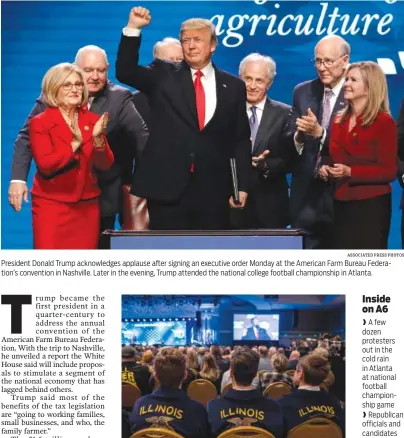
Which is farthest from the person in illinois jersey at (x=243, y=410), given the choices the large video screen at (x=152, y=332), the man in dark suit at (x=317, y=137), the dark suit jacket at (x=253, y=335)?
the man in dark suit at (x=317, y=137)

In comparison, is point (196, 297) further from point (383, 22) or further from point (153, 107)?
point (383, 22)

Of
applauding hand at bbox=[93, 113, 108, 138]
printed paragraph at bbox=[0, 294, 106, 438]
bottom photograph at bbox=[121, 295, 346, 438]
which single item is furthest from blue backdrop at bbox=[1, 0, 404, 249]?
bottom photograph at bbox=[121, 295, 346, 438]

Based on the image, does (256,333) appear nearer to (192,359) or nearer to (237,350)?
(237,350)

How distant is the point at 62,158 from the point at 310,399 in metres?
1.11

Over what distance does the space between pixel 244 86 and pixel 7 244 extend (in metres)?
0.93

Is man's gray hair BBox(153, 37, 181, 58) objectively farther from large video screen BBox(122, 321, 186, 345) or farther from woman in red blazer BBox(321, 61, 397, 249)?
large video screen BBox(122, 321, 186, 345)

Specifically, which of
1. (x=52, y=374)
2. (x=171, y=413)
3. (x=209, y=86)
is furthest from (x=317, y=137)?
(x=52, y=374)

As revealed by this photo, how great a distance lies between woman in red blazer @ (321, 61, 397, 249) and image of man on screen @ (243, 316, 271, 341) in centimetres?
36

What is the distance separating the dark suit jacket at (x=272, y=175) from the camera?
2625 mm

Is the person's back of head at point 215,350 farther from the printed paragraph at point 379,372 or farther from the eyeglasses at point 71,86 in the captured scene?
the eyeglasses at point 71,86

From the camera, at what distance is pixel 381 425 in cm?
259

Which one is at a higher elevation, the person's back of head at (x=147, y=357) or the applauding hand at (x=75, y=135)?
the applauding hand at (x=75, y=135)

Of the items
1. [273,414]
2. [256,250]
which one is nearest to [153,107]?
[256,250]

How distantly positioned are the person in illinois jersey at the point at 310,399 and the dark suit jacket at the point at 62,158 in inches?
35.6
